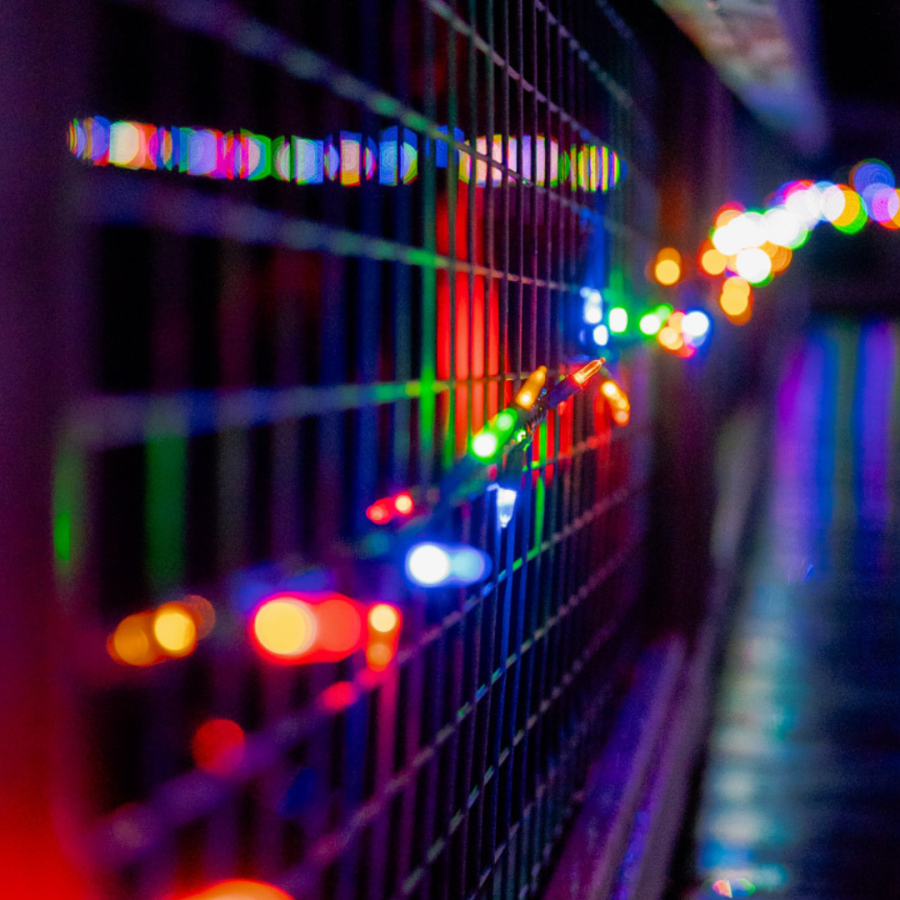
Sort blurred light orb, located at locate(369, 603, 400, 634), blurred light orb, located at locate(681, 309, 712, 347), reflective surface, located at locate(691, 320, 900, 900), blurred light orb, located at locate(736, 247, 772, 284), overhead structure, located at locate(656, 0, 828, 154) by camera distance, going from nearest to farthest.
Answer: blurred light orb, located at locate(369, 603, 400, 634) → reflective surface, located at locate(691, 320, 900, 900) → blurred light orb, located at locate(681, 309, 712, 347) → overhead structure, located at locate(656, 0, 828, 154) → blurred light orb, located at locate(736, 247, 772, 284)

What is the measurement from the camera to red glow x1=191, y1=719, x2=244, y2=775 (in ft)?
3.09

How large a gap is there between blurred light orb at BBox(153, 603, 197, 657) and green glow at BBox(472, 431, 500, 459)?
65 cm

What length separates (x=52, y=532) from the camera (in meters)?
0.68

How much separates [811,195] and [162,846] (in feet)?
32.3

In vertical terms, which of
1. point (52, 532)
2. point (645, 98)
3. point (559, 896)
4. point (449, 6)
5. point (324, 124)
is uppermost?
point (645, 98)

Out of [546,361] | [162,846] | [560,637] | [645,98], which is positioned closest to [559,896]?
[560,637]

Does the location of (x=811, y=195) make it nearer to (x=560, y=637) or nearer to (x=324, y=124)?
(x=560, y=637)

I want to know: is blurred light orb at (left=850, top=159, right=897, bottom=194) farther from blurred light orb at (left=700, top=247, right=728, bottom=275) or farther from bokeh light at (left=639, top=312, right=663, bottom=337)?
bokeh light at (left=639, top=312, right=663, bottom=337)

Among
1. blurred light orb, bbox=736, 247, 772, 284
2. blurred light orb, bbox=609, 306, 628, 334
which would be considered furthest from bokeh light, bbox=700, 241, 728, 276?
blurred light orb, bbox=609, 306, 628, 334

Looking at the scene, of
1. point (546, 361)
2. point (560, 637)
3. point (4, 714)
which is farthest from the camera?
point (560, 637)

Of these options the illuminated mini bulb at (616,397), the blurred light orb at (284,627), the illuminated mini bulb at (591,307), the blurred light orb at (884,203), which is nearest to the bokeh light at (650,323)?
the illuminated mini bulb at (591,307)

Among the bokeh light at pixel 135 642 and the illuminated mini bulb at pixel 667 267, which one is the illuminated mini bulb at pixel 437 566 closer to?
the bokeh light at pixel 135 642

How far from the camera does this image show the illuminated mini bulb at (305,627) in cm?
99

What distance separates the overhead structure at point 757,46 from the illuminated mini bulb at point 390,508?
7.02 feet
